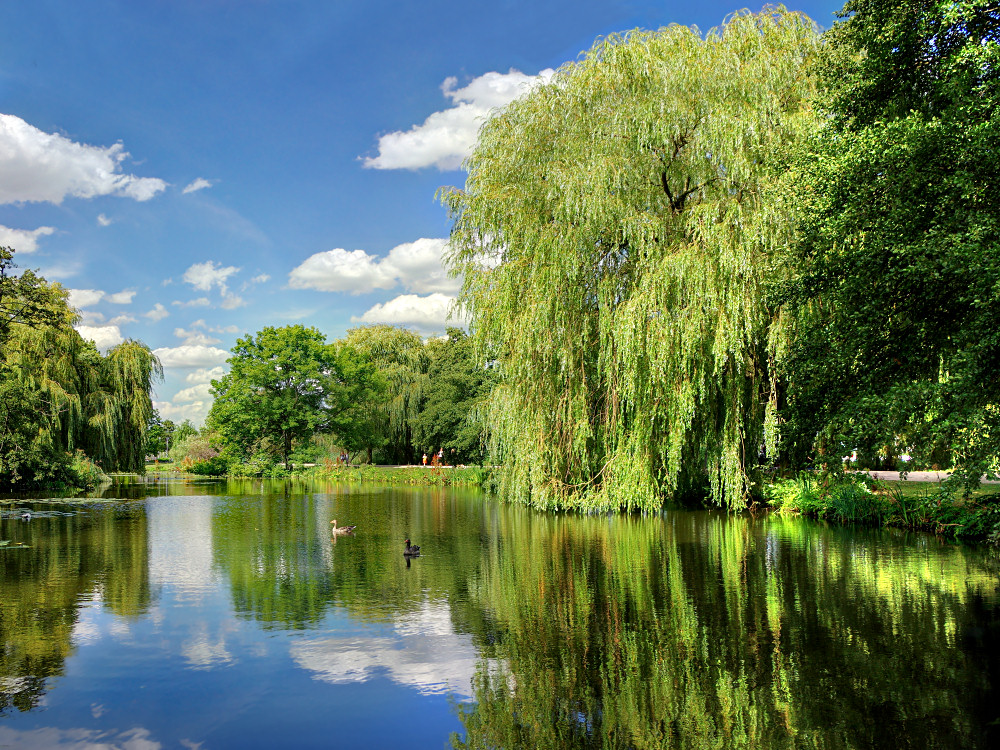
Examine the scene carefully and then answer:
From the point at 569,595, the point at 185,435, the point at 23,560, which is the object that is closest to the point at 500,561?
the point at 569,595

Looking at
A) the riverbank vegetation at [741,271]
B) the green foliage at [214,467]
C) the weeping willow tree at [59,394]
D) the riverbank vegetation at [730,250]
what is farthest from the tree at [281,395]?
the riverbank vegetation at [730,250]

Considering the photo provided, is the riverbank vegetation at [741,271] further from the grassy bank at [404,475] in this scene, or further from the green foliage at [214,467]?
the green foliage at [214,467]

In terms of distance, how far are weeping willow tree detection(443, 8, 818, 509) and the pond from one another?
3729 mm

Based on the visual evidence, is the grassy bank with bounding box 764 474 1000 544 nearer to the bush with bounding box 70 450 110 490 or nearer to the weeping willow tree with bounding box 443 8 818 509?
the weeping willow tree with bounding box 443 8 818 509

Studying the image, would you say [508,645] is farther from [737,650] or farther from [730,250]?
[730,250]

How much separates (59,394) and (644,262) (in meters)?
23.4

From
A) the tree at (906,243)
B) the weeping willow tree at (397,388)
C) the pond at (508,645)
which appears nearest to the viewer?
the pond at (508,645)

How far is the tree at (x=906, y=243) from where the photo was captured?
7.20m

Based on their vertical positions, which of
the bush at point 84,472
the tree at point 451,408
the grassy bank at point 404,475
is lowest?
the grassy bank at point 404,475

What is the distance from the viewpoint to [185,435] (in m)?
77.1

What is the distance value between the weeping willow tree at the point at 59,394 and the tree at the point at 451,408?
1545 centimetres

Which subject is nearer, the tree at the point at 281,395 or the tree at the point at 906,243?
the tree at the point at 906,243

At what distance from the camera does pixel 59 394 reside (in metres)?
27.3

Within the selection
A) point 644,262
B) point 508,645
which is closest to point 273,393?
point 644,262
